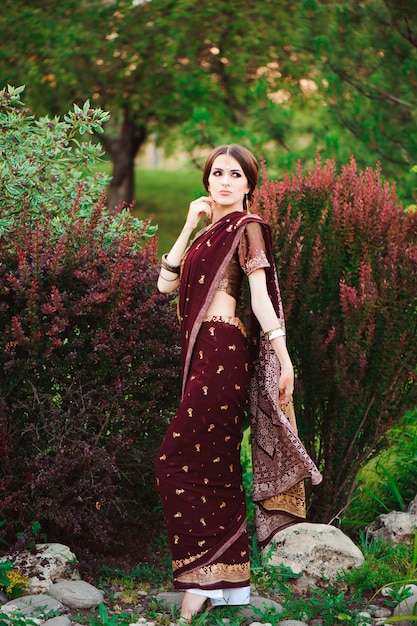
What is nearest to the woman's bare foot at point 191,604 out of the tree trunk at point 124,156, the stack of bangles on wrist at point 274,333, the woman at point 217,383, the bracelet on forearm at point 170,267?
the woman at point 217,383

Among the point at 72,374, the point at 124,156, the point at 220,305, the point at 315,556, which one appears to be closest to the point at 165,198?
the point at 124,156

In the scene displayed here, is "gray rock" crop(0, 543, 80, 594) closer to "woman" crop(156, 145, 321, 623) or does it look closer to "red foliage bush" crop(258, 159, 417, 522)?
"woman" crop(156, 145, 321, 623)

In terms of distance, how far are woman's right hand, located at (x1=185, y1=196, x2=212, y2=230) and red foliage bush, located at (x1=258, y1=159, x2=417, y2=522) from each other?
814 millimetres

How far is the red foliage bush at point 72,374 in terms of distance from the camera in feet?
13.2

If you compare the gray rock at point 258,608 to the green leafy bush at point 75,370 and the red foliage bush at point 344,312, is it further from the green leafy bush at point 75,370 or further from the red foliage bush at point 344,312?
the red foliage bush at point 344,312

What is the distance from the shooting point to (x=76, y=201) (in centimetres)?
439

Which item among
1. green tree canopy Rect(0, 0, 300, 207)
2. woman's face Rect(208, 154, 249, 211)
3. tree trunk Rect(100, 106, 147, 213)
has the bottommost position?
tree trunk Rect(100, 106, 147, 213)

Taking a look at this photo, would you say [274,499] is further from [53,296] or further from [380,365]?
[53,296]

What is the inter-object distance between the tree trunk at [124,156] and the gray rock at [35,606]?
15390 mm

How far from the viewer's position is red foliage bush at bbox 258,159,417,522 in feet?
14.9

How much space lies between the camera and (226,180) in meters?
3.77

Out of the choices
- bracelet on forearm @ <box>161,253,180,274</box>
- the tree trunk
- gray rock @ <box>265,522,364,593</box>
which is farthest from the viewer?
the tree trunk

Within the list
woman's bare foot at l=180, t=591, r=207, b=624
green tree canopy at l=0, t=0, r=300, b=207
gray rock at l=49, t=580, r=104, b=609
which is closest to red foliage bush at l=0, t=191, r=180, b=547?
gray rock at l=49, t=580, r=104, b=609

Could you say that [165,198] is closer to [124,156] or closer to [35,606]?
[124,156]
